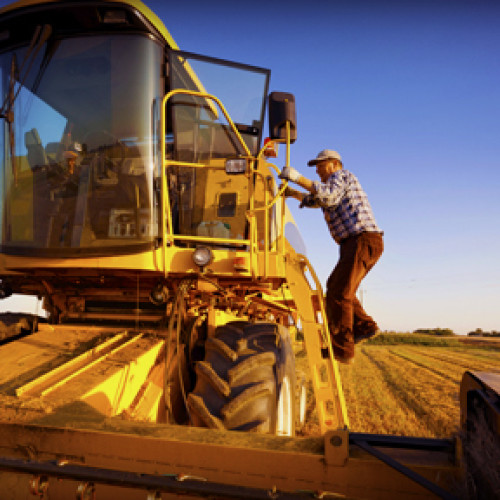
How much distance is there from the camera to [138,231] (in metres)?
3.44

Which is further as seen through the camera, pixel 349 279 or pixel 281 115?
pixel 281 115

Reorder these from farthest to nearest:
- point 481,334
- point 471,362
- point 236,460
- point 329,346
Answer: point 481,334 < point 471,362 < point 329,346 < point 236,460

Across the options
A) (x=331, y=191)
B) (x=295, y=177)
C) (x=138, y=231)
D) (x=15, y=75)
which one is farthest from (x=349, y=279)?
(x=15, y=75)

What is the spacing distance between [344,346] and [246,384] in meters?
0.94

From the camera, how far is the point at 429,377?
11.3 metres

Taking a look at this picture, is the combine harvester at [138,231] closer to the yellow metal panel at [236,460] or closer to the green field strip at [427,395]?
the yellow metal panel at [236,460]

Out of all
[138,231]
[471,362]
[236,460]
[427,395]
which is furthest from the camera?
[471,362]

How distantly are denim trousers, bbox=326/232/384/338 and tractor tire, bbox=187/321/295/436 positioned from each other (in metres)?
0.48

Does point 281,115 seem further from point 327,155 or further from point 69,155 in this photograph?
point 69,155

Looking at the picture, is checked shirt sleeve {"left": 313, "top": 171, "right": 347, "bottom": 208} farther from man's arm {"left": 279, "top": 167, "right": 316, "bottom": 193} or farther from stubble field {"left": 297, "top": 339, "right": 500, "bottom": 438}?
stubble field {"left": 297, "top": 339, "right": 500, "bottom": 438}

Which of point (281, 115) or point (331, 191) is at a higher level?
point (281, 115)

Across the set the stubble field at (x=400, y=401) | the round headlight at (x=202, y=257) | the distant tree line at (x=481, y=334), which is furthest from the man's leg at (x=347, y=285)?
the distant tree line at (x=481, y=334)

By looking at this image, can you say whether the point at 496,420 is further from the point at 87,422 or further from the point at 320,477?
the point at 87,422

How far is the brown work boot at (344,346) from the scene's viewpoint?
131 inches
